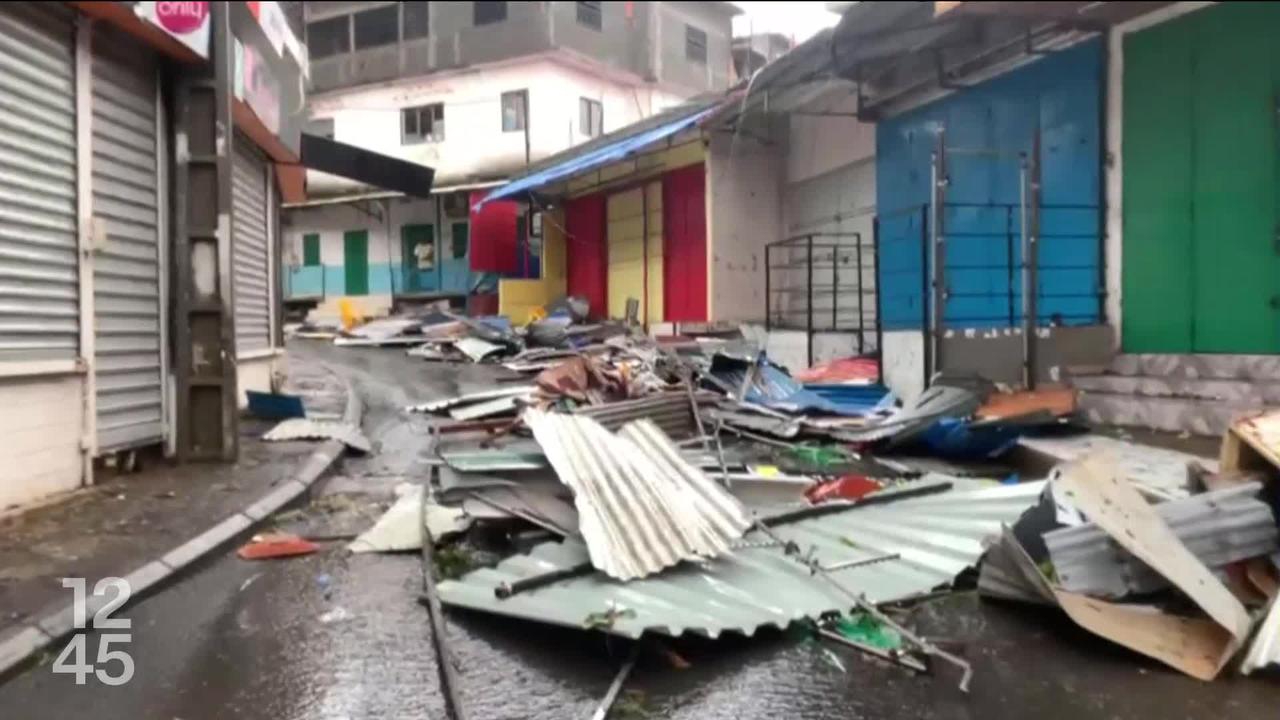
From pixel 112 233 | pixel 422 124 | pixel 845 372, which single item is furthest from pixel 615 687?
pixel 422 124

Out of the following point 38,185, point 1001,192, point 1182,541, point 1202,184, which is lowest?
point 1182,541

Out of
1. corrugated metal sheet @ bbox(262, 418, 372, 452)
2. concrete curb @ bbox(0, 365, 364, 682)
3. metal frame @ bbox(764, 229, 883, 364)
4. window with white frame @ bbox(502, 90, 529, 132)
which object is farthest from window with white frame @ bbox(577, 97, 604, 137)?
concrete curb @ bbox(0, 365, 364, 682)

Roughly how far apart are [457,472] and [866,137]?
32.6ft

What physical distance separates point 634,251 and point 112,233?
1453 cm

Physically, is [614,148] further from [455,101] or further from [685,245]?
[455,101]

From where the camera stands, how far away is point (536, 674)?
133 inches

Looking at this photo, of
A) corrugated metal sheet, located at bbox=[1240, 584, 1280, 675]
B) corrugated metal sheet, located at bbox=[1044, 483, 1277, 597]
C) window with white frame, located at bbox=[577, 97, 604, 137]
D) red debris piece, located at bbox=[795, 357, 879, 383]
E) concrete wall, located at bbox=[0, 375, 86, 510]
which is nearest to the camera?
corrugated metal sheet, located at bbox=[1240, 584, 1280, 675]

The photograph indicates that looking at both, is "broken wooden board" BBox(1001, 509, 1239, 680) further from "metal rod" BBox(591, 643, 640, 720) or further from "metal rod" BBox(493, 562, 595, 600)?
"metal rod" BBox(493, 562, 595, 600)

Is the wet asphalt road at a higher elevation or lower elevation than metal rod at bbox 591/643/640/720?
lower

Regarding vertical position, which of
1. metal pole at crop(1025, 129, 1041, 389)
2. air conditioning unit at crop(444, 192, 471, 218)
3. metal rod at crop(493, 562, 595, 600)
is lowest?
metal rod at crop(493, 562, 595, 600)

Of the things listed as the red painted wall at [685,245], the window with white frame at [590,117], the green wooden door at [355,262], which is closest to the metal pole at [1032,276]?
the red painted wall at [685,245]

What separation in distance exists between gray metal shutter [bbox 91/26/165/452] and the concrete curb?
4.17 ft

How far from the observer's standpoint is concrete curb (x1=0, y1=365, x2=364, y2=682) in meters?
3.43

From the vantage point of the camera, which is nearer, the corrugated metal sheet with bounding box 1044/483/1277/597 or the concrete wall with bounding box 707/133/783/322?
the corrugated metal sheet with bounding box 1044/483/1277/597
